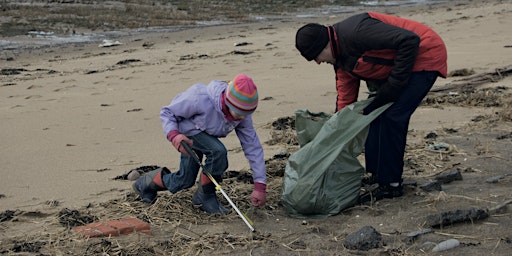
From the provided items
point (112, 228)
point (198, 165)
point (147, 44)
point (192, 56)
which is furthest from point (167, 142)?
point (147, 44)

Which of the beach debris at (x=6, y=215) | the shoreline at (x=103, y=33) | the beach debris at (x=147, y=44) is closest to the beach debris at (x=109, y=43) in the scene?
the shoreline at (x=103, y=33)

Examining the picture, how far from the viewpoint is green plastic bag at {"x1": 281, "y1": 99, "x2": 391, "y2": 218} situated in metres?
4.46

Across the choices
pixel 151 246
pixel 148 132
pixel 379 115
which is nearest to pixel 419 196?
pixel 379 115

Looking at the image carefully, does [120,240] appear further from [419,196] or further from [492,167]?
[492,167]

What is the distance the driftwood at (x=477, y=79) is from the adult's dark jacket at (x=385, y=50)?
375 cm

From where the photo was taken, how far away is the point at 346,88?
4.88 meters

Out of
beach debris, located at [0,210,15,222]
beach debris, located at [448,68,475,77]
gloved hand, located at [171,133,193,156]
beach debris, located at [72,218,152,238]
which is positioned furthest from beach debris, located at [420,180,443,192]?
beach debris, located at [448,68,475,77]

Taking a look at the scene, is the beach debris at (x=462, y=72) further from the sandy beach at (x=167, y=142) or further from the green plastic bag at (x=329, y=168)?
the green plastic bag at (x=329, y=168)

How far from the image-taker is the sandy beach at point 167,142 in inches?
166

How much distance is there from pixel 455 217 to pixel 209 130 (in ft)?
4.94

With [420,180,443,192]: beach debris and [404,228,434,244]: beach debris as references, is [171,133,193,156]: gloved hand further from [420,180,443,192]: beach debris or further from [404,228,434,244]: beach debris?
[420,180,443,192]: beach debris

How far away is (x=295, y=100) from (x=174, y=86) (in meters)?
1.87

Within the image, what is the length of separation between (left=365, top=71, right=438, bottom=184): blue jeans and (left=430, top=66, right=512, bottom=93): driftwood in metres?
3.64

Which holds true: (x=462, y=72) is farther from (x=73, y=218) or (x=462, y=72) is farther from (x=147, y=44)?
(x=147, y=44)
